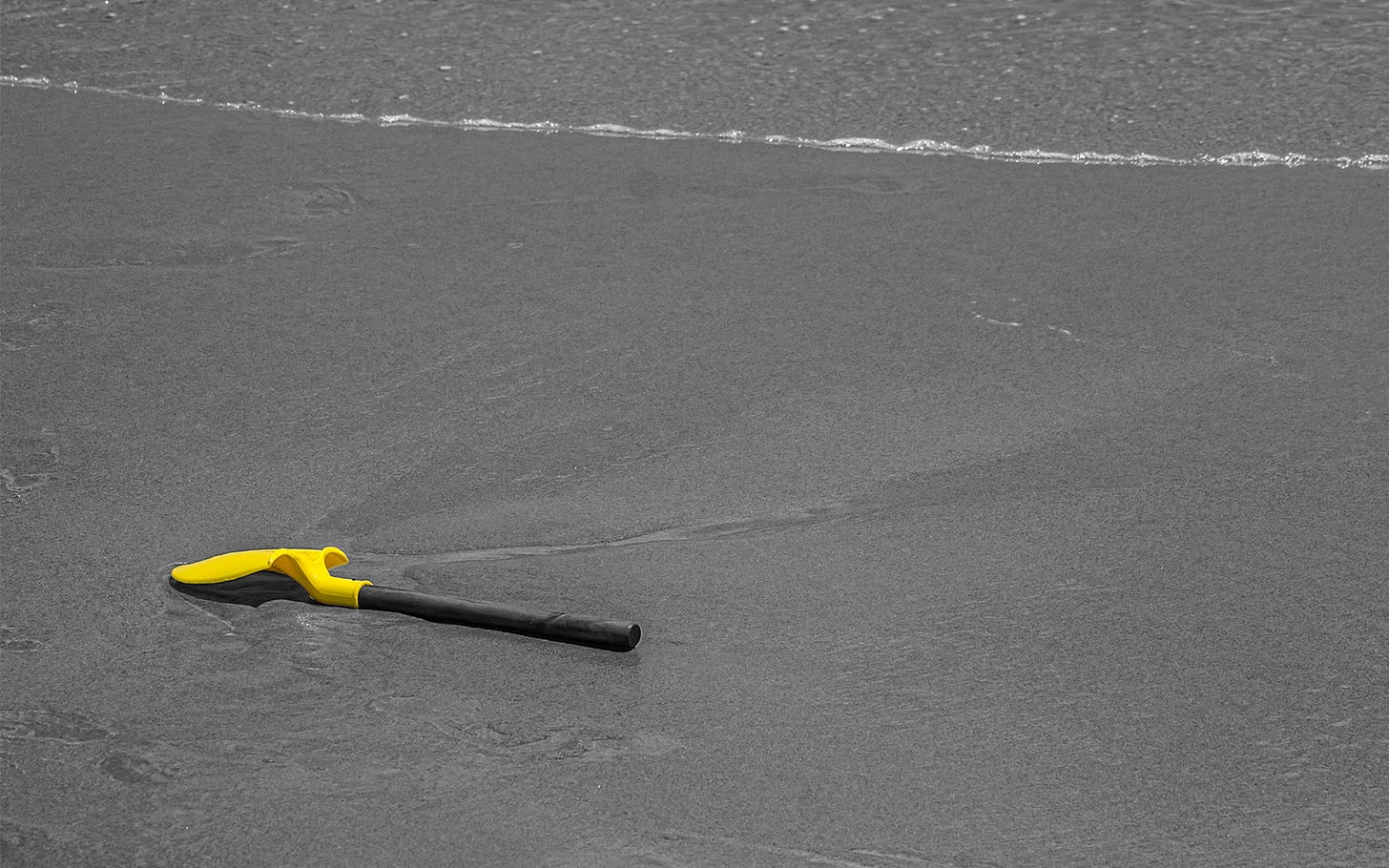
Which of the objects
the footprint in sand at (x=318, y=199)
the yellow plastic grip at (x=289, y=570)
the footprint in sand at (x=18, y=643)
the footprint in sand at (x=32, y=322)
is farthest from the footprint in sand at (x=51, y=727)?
the footprint in sand at (x=318, y=199)

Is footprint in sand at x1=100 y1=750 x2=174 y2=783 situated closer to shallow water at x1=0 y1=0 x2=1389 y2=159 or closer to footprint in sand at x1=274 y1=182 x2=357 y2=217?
footprint in sand at x1=274 y1=182 x2=357 y2=217

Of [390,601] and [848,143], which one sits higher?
[848,143]

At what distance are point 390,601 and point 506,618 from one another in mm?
Result: 177

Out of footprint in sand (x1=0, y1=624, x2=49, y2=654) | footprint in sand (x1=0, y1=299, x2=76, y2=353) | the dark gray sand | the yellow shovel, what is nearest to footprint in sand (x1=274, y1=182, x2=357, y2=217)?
the dark gray sand

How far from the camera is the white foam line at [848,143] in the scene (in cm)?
363

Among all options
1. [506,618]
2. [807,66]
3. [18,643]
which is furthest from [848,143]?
[18,643]

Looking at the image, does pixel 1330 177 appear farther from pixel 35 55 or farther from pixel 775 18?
pixel 35 55

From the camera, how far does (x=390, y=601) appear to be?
2057 millimetres

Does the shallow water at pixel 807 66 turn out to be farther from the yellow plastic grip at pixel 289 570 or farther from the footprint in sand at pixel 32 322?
the yellow plastic grip at pixel 289 570

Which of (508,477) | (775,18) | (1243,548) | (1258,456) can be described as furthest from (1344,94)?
(508,477)

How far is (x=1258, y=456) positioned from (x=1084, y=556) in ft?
1.40

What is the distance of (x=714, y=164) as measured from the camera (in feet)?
12.2

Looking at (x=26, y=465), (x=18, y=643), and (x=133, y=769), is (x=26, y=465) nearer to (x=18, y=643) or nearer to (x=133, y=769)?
(x=18, y=643)

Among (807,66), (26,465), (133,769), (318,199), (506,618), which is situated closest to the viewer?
(133,769)
